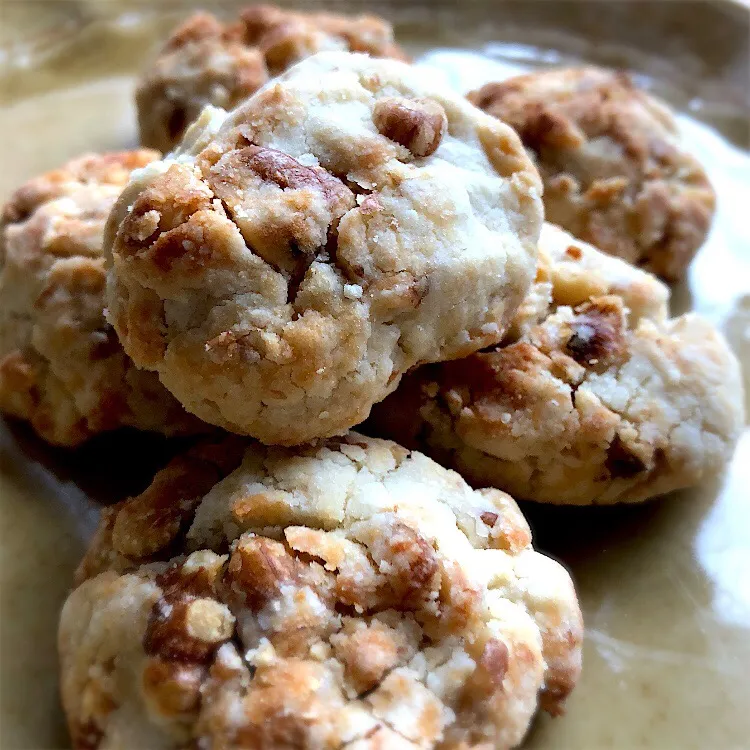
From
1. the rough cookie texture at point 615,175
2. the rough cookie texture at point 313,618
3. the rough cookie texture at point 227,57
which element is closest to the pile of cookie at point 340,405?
the rough cookie texture at point 313,618

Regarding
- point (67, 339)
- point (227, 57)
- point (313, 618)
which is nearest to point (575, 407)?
point (313, 618)

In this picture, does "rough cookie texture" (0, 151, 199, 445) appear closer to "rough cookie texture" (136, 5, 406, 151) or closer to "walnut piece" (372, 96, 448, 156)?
"rough cookie texture" (136, 5, 406, 151)

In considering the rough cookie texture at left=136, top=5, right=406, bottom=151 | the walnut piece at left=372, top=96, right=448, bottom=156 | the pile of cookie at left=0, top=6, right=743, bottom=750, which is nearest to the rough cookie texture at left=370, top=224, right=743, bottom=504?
the pile of cookie at left=0, top=6, right=743, bottom=750

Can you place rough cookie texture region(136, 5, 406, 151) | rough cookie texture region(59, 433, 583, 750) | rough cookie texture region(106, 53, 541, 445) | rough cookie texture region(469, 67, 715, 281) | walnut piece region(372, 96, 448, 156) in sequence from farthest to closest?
rough cookie texture region(136, 5, 406, 151)
rough cookie texture region(469, 67, 715, 281)
walnut piece region(372, 96, 448, 156)
rough cookie texture region(106, 53, 541, 445)
rough cookie texture region(59, 433, 583, 750)

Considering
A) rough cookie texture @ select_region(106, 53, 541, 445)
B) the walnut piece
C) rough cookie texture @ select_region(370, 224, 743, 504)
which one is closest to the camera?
rough cookie texture @ select_region(106, 53, 541, 445)

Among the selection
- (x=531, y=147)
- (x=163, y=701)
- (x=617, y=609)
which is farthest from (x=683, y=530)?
(x=163, y=701)

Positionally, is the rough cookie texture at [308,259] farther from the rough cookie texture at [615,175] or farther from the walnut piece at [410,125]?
Result: the rough cookie texture at [615,175]

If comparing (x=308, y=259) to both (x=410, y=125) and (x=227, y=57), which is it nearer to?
(x=410, y=125)

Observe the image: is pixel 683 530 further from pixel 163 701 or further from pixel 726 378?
pixel 163 701
